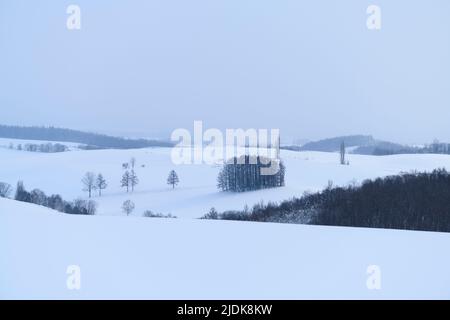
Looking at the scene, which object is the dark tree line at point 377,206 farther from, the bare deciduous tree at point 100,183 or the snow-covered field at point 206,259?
the bare deciduous tree at point 100,183

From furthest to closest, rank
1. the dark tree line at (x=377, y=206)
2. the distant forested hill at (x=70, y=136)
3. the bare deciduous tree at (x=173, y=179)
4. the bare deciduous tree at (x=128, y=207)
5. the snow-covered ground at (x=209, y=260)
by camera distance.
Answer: the distant forested hill at (x=70, y=136) → the bare deciduous tree at (x=173, y=179) → the bare deciduous tree at (x=128, y=207) → the dark tree line at (x=377, y=206) → the snow-covered ground at (x=209, y=260)

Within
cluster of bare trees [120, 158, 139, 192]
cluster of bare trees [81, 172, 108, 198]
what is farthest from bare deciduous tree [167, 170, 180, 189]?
cluster of bare trees [81, 172, 108, 198]

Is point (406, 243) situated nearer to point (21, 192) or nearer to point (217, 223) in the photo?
point (217, 223)

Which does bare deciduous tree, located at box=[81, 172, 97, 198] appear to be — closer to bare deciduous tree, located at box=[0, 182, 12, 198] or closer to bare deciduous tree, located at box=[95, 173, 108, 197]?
bare deciduous tree, located at box=[95, 173, 108, 197]

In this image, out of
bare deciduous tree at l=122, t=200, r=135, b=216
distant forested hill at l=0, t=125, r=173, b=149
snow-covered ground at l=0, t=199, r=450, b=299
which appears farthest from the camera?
distant forested hill at l=0, t=125, r=173, b=149

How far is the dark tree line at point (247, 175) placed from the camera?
6.79m

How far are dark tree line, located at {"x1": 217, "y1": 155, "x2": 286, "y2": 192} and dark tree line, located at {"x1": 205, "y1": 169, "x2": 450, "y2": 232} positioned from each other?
0.37m

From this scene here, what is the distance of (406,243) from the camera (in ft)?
14.0

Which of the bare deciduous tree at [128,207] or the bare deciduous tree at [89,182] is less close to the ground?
the bare deciduous tree at [89,182]

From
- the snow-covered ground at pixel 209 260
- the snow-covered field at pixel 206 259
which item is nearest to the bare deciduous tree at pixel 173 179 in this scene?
the snow-covered field at pixel 206 259

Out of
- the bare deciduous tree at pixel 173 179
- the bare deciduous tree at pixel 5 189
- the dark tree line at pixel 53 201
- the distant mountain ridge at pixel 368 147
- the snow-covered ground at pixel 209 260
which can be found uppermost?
the distant mountain ridge at pixel 368 147

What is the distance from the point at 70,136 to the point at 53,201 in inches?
50.9

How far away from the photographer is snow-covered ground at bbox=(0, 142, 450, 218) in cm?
678

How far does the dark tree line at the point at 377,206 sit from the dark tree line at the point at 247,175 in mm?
375
